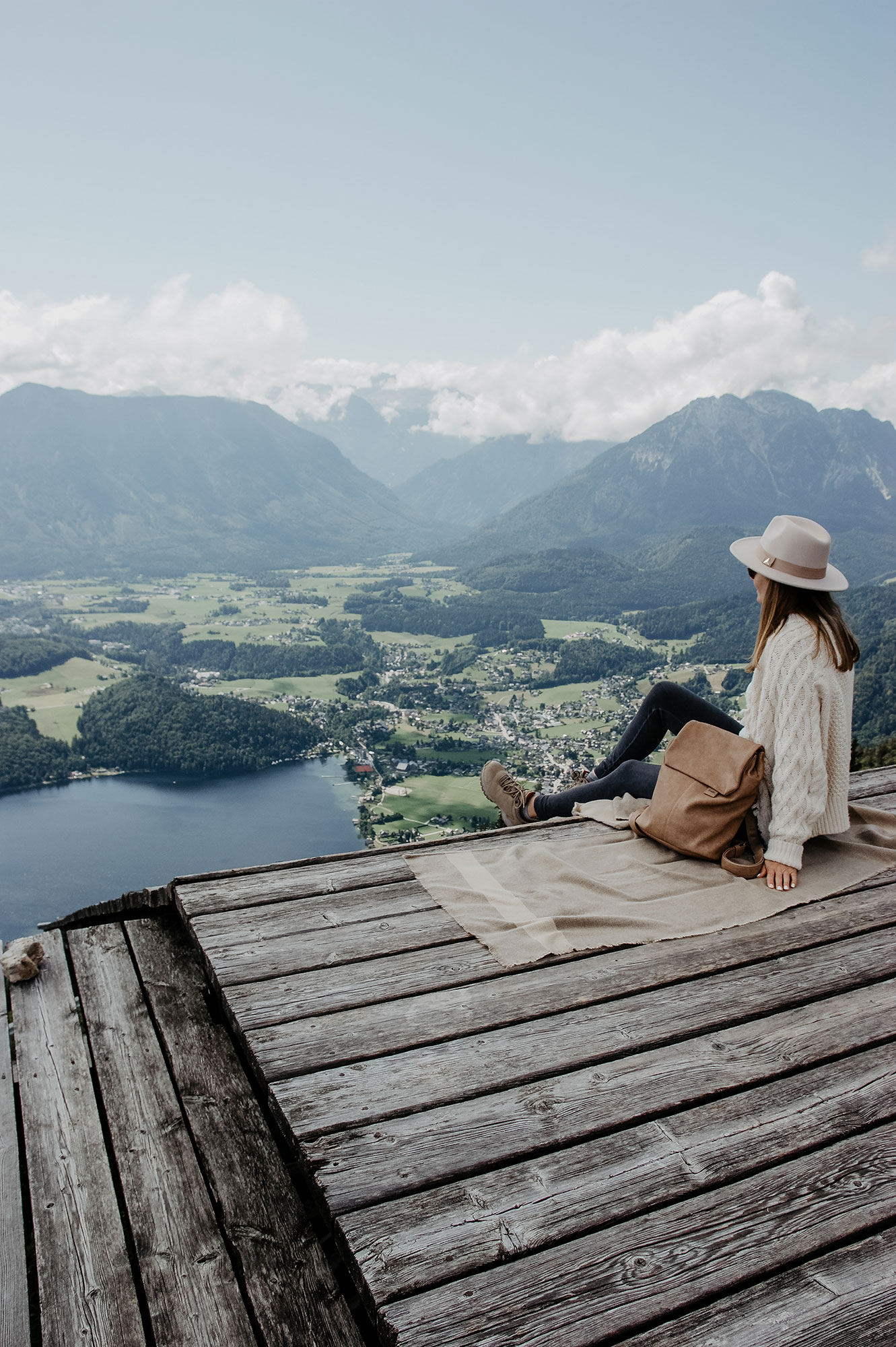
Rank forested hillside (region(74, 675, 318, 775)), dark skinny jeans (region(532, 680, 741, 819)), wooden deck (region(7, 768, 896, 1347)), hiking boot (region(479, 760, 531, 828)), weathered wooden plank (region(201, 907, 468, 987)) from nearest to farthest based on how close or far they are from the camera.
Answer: wooden deck (region(7, 768, 896, 1347)) < weathered wooden plank (region(201, 907, 468, 987)) < dark skinny jeans (region(532, 680, 741, 819)) < hiking boot (region(479, 760, 531, 828)) < forested hillside (region(74, 675, 318, 775))

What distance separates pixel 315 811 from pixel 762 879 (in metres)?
38.6

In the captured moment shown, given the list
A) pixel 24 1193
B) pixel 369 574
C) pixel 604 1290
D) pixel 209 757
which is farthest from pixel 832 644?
pixel 369 574

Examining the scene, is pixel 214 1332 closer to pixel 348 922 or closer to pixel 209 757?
pixel 348 922

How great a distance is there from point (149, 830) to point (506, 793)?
38.4m

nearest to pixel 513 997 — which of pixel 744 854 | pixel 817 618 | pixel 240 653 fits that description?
pixel 744 854

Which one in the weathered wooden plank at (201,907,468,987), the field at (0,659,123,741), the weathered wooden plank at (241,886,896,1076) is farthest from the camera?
the field at (0,659,123,741)

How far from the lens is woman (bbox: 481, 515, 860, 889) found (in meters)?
3.06

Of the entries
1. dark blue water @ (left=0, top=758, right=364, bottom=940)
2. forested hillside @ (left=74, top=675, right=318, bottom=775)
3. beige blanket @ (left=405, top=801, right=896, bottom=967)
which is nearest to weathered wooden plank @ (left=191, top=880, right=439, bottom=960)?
beige blanket @ (left=405, top=801, right=896, bottom=967)

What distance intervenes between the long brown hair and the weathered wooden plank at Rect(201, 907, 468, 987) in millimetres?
1596

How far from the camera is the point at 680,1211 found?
61.6 inches

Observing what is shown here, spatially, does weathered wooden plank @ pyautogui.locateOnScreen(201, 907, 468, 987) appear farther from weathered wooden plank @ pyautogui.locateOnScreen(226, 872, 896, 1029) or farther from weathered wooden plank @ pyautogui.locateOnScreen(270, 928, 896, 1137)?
weathered wooden plank @ pyautogui.locateOnScreen(270, 928, 896, 1137)

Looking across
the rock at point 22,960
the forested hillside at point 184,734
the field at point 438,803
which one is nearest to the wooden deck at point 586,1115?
the rock at point 22,960

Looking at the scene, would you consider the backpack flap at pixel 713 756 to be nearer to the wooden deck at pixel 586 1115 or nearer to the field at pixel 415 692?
the wooden deck at pixel 586 1115

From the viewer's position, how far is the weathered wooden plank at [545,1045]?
1876 mm
